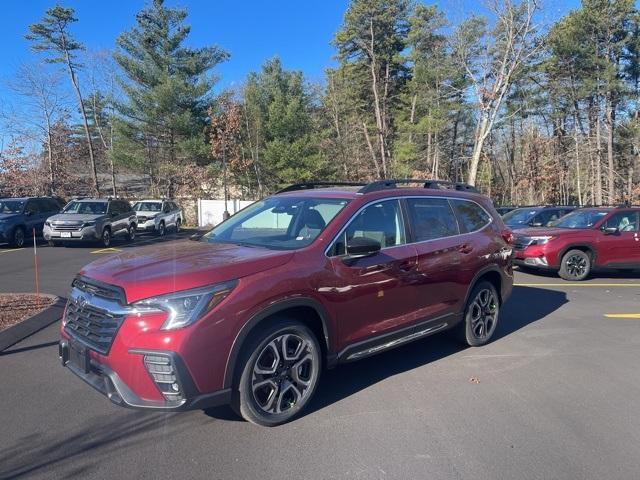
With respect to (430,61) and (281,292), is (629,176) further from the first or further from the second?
(281,292)

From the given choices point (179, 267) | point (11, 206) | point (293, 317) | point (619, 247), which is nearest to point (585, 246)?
point (619, 247)

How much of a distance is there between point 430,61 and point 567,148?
51.7ft

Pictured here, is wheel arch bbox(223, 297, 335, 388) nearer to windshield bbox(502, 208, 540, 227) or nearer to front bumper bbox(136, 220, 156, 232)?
windshield bbox(502, 208, 540, 227)

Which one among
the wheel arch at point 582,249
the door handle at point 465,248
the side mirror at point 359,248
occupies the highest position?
the side mirror at point 359,248

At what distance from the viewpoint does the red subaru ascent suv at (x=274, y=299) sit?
3340mm

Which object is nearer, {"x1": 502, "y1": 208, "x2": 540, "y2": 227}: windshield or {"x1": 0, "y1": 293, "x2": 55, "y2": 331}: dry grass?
{"x1": 0, "y1": 293, "x2": 55, "y2": 331}: dry grass

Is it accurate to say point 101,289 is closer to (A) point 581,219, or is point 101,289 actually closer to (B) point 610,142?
(A) point 581,219

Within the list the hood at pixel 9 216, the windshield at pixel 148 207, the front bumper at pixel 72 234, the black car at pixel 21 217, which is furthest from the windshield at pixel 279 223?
the windshield at pixel 148 207

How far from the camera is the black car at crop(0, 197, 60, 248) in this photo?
16.5 metres

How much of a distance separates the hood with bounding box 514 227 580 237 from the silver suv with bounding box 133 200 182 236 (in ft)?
56.7

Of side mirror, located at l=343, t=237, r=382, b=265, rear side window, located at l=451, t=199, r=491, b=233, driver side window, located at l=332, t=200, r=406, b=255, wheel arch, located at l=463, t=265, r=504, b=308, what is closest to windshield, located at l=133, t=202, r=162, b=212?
rear side window, located at l=451, t=199, r=491, b=233

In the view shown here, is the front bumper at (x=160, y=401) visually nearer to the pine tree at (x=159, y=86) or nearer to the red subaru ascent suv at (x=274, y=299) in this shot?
the red subaru ascent suv at (x=274, y=299)

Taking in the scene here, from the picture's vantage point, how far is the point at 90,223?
16.5m

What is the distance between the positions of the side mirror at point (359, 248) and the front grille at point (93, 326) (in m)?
1.81
